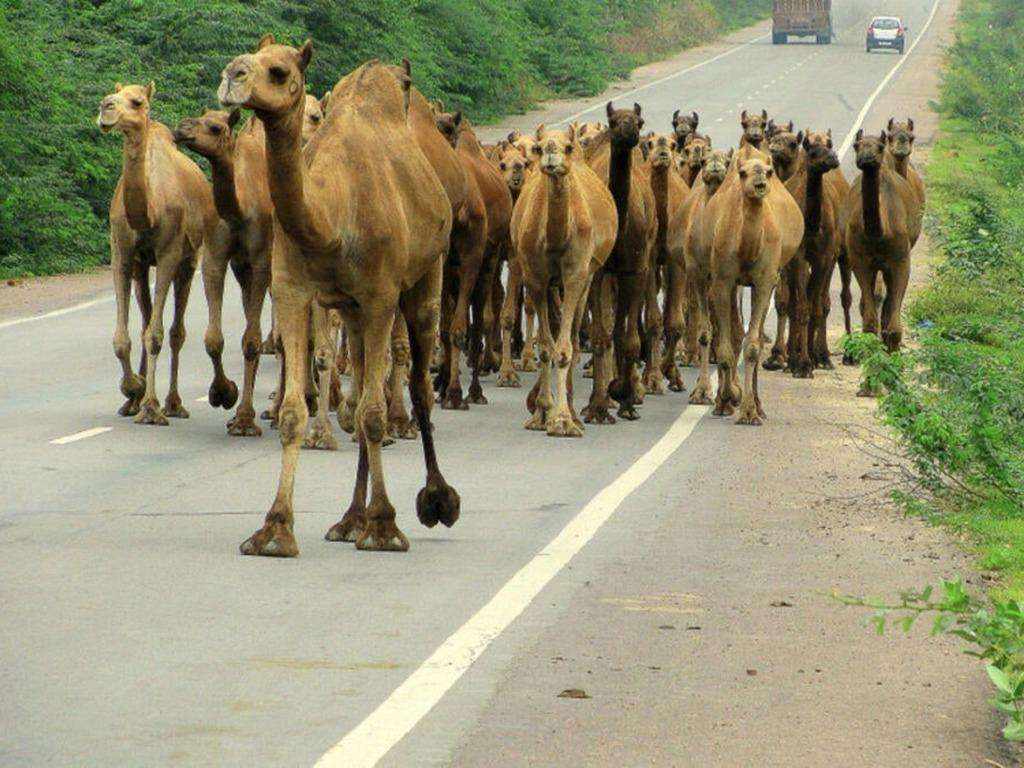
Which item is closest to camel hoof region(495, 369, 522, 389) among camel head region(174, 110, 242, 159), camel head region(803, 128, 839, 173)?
camel head region(803, 128, 839, 173)

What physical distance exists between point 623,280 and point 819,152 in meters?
3.17

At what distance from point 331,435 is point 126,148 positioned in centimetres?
275

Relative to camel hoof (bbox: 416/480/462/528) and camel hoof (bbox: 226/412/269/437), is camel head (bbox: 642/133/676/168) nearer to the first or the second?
camel hoof (bbox: 226/412/269/437)

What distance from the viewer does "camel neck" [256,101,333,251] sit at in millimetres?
10156

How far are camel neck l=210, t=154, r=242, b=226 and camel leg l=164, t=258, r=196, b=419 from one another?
1507mm

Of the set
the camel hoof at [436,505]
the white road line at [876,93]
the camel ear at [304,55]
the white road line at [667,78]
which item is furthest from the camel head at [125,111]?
the white road line at [667,78]

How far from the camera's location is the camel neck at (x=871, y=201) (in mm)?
20344

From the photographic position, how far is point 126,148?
1619cm

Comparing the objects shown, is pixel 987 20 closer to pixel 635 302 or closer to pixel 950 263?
pixel 950 263

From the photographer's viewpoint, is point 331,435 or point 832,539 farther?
point 331,435

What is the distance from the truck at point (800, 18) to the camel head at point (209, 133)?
83184 millimetres

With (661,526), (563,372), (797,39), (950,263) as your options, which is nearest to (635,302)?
(563,372)

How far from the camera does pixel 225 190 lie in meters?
15.1

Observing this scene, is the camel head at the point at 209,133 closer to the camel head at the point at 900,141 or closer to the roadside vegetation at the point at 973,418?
the roadside vegetation at the point at 973,418
